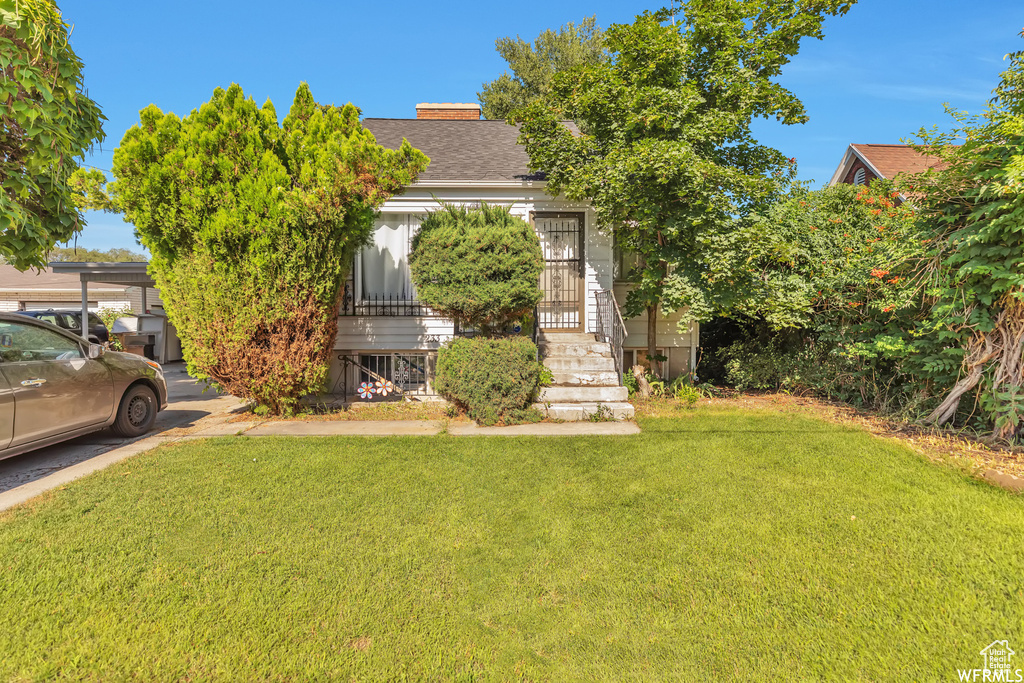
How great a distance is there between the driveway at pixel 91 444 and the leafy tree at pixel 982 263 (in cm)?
911

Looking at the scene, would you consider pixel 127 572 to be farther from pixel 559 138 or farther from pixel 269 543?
pixel 559 138

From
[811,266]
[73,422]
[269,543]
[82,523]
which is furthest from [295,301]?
[811,266]

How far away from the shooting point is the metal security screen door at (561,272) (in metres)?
8.43

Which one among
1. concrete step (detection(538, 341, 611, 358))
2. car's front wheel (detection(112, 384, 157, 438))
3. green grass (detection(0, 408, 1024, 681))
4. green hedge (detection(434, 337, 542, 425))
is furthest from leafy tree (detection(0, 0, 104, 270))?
concrete step (detection(538, 341, 611, 358))

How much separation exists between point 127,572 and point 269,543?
29.2 inches

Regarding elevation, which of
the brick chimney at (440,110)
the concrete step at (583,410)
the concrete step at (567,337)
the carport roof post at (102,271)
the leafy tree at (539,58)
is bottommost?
the concrete step at (583,410)

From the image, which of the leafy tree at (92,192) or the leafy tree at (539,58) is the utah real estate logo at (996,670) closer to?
the leafy tree at (92,192)

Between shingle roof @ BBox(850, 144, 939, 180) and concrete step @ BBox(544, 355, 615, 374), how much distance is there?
1641 cm

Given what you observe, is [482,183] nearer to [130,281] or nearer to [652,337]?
[652,337]

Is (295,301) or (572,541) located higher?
(295,301)

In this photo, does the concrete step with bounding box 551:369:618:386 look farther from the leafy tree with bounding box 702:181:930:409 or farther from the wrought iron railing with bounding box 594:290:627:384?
the leafy tree with bounding box 702:181:930:409

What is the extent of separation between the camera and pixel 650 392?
25.2 feet

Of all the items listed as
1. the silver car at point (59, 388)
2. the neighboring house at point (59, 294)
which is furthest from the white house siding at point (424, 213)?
the neighboring house at point (59, 294)

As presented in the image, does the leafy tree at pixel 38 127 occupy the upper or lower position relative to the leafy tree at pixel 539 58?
lower
